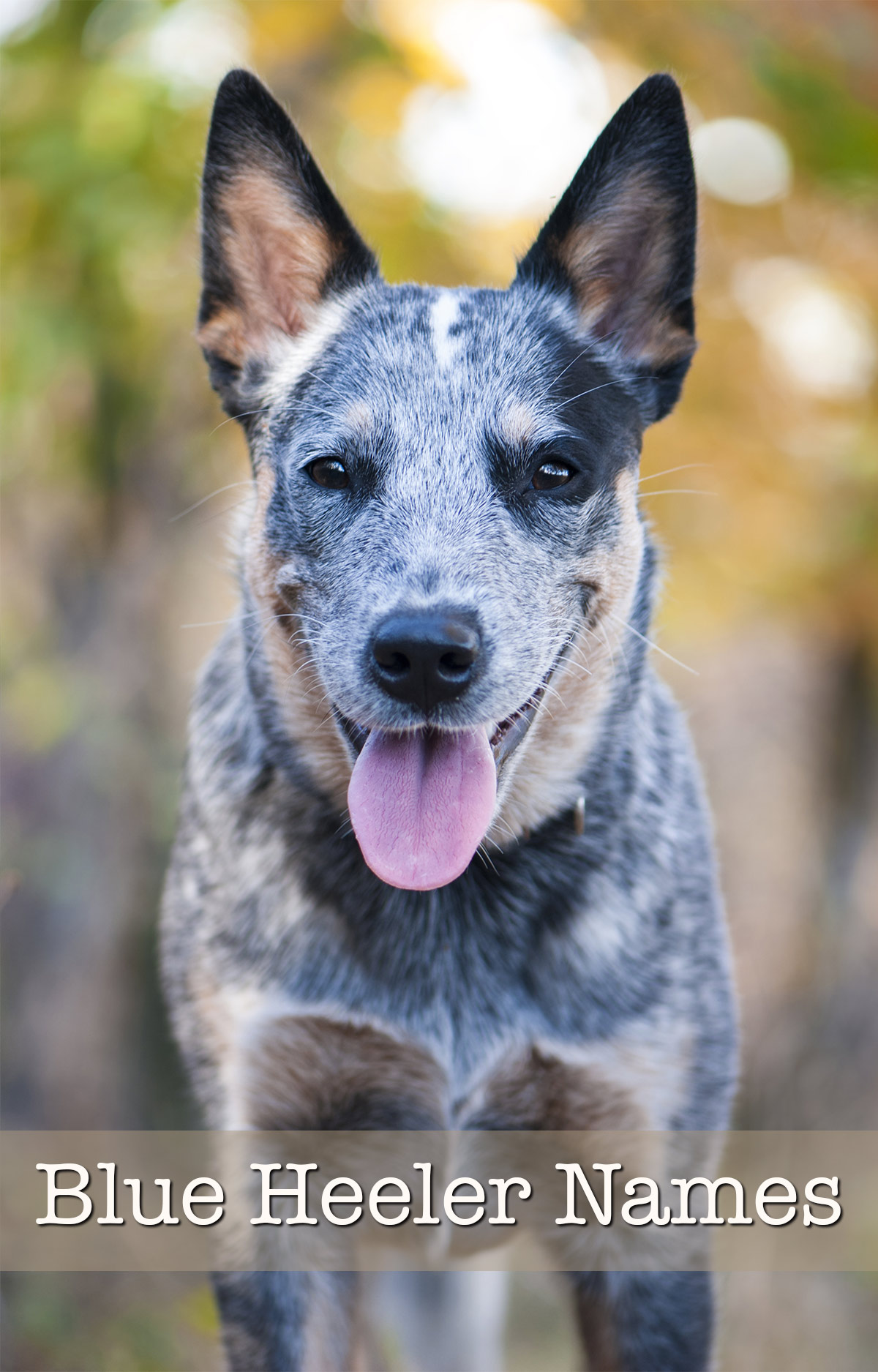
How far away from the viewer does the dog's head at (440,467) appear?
240 centimetres

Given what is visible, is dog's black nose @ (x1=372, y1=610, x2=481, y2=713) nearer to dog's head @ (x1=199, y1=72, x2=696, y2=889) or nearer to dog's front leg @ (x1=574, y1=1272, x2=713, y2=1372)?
dog's head @ (x1=199, y1=72, x2=696, y2=889)

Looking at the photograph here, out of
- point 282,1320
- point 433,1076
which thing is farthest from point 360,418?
point 282,1320

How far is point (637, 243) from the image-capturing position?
2.84m

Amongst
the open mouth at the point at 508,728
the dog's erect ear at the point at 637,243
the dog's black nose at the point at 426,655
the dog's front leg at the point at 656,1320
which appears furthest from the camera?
the dog's front leg at the point at 656,1320

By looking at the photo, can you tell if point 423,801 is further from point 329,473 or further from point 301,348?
point 301,348

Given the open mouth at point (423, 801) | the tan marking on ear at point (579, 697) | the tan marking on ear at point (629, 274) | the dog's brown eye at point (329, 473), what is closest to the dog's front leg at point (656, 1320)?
the tan marking on ear at point (579, 697)

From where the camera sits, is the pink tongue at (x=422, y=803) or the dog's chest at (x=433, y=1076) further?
the dog's chest at (x=433, y=1076)

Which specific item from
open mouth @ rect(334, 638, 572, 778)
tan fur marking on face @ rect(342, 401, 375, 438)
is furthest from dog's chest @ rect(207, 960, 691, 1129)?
tan fur marking on face @ rect(342, 401, 375, 438)

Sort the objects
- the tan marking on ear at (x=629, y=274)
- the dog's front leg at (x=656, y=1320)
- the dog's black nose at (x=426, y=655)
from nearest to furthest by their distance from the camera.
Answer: the dog's black nose at (x=426, y=655) < the tan marking on ear at (x=629, y=274) < the dog's front leg at (x=656, y=1320)

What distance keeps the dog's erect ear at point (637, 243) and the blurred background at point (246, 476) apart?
5.20 feet

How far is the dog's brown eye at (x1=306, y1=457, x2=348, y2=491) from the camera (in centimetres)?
265

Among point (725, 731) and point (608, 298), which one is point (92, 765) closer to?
point (608, 298)

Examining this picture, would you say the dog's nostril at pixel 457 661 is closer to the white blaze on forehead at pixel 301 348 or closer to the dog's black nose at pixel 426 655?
the dog's black nose at pixel 426 655

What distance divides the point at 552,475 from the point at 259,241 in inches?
35.0
